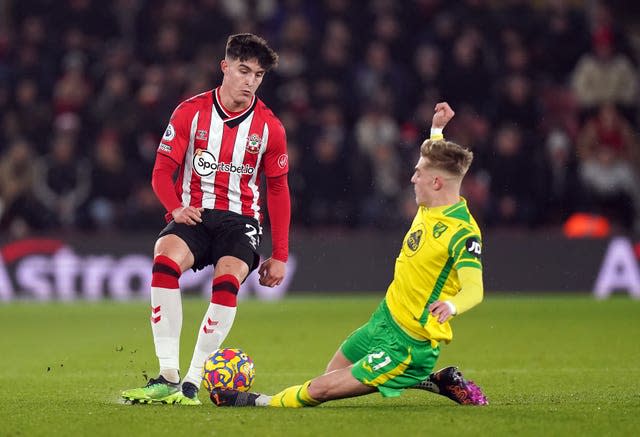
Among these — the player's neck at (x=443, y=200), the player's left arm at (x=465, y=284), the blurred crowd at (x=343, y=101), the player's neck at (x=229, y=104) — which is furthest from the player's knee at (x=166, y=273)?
the blurred crowd at (x=343, y=101)

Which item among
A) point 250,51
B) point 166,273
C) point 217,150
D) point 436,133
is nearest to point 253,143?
point 217,150

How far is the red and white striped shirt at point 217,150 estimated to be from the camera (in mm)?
7176

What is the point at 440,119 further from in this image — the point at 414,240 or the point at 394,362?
the point at 394,362

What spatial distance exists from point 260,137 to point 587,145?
32.0 ft

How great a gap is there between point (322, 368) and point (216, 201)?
79.7 inches

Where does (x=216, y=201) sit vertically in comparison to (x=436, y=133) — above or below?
below

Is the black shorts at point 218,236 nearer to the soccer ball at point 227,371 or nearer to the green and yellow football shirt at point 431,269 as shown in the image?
the soccer ball at point 227,371

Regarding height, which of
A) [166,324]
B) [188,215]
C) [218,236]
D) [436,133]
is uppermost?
[436,133]

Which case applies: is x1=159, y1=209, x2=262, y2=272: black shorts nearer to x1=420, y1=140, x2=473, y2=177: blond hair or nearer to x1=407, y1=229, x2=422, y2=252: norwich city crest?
x1=407, y1=229, x2=422, y2=252: norwich city crest

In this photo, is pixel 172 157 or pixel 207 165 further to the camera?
pixel 207 165

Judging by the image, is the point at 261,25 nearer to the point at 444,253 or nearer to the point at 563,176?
the point at 563,176

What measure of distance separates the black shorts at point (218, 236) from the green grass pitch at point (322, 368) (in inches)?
34.0

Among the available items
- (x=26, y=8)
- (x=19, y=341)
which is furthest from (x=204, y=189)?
(x=26, y=8)

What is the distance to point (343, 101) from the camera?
1678cm
